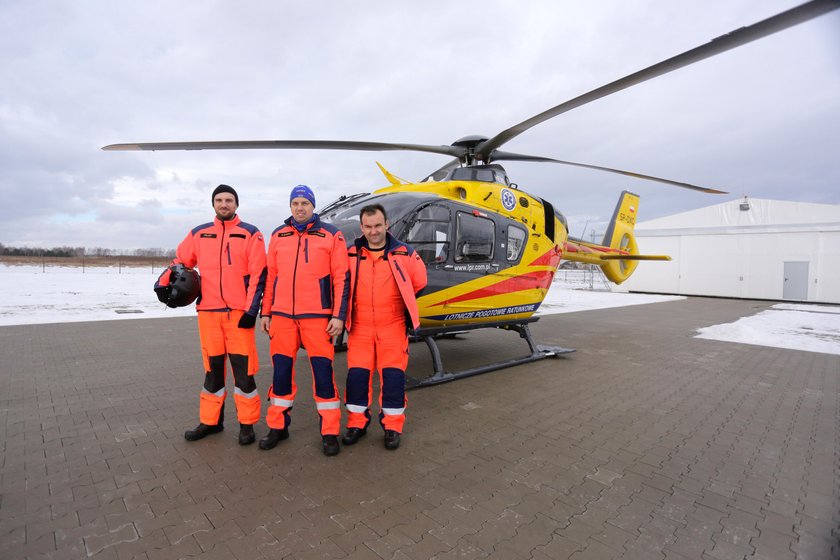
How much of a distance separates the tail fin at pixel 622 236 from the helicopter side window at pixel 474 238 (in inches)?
231

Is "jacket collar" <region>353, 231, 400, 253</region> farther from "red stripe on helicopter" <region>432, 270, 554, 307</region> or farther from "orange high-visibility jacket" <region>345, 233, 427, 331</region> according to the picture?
"red stripe on helicopter" <region>432, 270, 554, 307</region>

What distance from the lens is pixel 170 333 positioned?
8.67 meters

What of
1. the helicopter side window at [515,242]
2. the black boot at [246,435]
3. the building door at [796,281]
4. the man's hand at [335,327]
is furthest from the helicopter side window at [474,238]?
the building door at [796,281]

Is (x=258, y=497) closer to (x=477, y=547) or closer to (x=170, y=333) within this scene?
(x=477, y=547)

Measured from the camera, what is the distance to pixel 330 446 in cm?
334

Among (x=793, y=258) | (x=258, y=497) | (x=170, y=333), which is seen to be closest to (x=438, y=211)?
(x=258, y=497)

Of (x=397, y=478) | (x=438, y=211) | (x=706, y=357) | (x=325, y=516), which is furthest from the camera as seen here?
(x=706, y=357)

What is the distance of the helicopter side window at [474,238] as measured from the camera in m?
5.52

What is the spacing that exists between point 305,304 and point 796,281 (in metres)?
27.0

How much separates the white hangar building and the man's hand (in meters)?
26.5

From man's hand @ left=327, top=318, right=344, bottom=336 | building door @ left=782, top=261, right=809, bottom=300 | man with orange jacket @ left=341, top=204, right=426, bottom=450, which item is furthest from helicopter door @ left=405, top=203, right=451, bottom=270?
building door @ left=782, top=261, right=809, bottom=300

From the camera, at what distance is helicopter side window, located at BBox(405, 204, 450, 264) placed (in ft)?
16.8

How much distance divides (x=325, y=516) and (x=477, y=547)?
0.92 meters

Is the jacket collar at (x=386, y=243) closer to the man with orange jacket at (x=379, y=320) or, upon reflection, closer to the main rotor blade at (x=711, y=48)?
the man with orange jacket at (x=379, y=320)
